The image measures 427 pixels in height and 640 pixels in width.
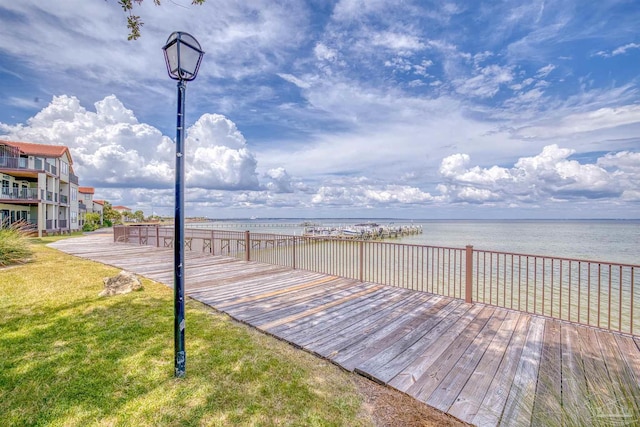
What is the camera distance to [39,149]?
23547 millimetres

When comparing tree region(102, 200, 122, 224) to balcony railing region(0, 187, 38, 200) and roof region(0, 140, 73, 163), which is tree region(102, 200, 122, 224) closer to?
roof region(0, 140, 73, 163)

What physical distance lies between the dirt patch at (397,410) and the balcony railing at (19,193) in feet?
96.8

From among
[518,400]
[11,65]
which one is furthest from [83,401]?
[11,65]

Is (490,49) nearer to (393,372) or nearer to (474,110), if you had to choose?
(474,110)

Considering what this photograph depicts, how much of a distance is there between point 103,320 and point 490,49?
14.5 m

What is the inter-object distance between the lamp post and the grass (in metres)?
0.45

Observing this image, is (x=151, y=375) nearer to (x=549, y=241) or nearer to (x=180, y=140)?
(x=180, y=140)

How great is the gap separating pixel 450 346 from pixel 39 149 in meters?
33.9

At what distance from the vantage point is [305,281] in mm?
6688

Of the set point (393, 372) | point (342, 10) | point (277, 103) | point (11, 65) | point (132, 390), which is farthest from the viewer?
point (277, 103)

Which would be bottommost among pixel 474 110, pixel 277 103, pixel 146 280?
pixel 146 280

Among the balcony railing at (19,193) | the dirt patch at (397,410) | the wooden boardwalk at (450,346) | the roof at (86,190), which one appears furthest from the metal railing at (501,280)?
the roof at (86,190)

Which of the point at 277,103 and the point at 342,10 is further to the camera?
the point at 277,103

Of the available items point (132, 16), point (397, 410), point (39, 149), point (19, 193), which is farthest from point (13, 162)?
point (397, 410)
